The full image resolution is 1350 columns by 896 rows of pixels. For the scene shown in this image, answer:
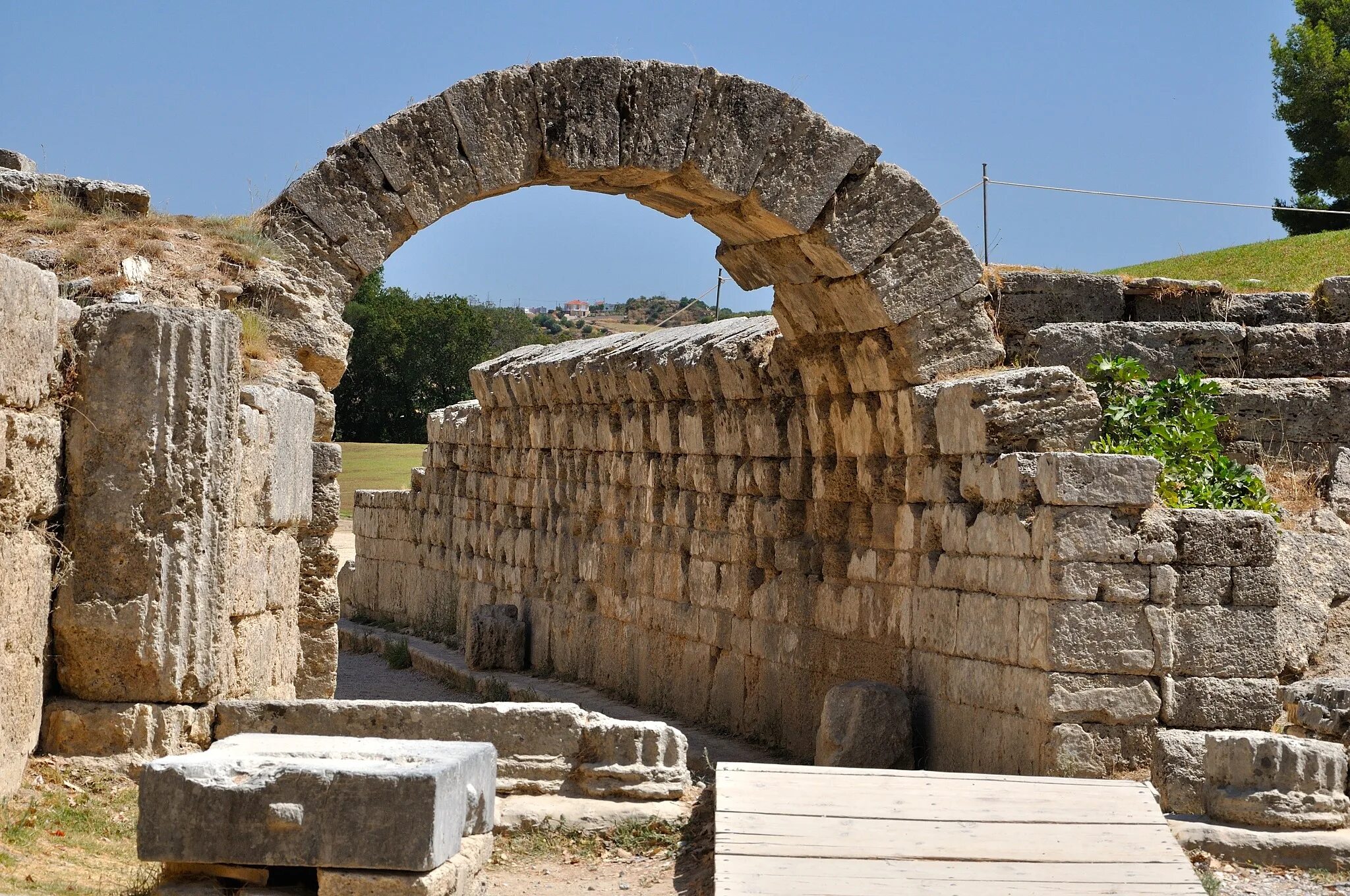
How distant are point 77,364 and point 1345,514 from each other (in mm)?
7329

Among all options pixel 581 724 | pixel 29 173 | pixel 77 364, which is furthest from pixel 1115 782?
pixel 29 173

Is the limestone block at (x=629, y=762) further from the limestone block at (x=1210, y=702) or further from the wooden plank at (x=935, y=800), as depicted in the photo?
the limestone block at (x=1210, y=702)

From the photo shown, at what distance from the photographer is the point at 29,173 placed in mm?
8758

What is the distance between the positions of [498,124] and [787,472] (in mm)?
3697

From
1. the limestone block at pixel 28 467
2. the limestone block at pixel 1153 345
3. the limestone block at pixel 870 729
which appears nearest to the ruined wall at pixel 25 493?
the limestone block at pixel 28 467

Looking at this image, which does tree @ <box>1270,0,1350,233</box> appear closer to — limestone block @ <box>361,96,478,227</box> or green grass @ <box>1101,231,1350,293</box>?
green grass @ <box>1101,231,1350,293</box>

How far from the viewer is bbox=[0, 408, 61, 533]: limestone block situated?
20.1 feet

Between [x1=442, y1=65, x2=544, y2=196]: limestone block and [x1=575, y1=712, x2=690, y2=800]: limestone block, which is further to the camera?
[x1=442, y1=65, x2=544, y2=196]: limestone block

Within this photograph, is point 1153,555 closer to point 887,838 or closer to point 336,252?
point 887,838

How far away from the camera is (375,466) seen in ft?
110

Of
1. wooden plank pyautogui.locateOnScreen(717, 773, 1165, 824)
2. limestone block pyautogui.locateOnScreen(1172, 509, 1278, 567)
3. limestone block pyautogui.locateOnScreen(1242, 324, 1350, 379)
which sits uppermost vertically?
limestone block pyautogui.locateOnScreen(1242, 324, 1350, 379)

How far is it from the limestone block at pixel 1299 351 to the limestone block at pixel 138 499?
6853mm

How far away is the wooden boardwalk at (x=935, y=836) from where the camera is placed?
6.17 metres

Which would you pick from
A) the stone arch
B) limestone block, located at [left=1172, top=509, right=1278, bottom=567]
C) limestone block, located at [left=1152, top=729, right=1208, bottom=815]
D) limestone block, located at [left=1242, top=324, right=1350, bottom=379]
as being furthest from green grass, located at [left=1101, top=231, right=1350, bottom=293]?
limestone block, located at [left=1152, top=729, right=1208, bottom=815]
